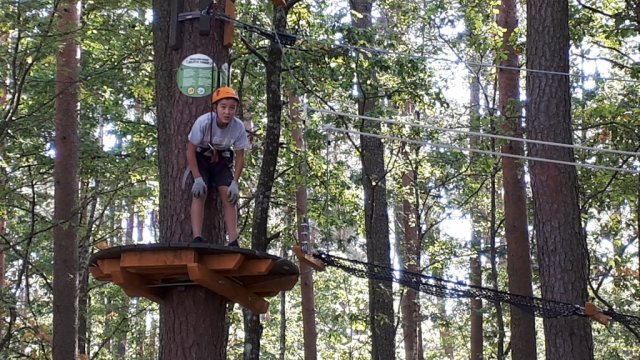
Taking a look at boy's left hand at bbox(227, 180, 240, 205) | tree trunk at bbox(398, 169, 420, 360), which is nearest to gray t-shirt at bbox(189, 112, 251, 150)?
boy's left hand at bbox(227, 180, 240, 205)

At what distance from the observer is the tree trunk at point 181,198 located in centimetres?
356

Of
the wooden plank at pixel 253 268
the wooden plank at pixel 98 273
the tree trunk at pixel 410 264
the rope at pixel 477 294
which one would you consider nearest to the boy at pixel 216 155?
the wooden plank at pixel 253 268

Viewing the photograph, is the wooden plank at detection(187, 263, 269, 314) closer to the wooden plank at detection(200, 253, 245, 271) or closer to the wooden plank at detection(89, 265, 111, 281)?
the wooden plank at detection(200, 253, 245, 271)

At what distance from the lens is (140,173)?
10719 mm

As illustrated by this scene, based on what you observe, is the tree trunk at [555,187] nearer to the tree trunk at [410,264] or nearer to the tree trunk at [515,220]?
the tree trunk at [515,220]

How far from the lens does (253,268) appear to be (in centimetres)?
353

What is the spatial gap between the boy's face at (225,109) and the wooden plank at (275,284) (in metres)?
0.89

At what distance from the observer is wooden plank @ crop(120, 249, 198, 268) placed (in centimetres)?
327

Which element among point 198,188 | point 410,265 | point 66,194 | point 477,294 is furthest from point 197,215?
point 410,265

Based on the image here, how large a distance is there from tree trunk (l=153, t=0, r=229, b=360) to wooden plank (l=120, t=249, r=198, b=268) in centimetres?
31

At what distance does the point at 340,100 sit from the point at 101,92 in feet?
11.0

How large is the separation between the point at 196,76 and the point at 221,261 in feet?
3.54

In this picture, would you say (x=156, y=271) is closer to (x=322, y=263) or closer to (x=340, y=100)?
(x=322, y=263)

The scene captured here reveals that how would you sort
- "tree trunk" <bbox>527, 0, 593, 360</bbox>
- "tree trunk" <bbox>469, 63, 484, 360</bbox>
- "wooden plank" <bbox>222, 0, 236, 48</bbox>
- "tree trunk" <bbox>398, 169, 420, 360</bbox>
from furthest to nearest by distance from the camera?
"tree trunk" <bbox>469, 63, 484, 360</bbox> → "tree trunk" <bbox>398, 169, 420, 360</bbox> → "tree trunk" <bbox>527, 0, 593, 360</bbox> → "wooden plank" <bbox>222, 0, 236, 48</bbox>
